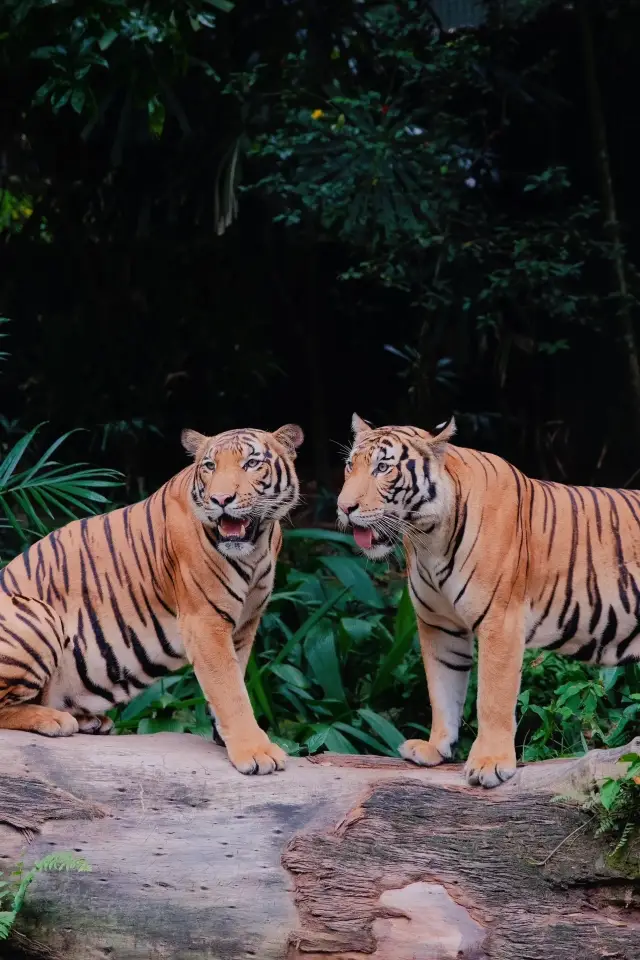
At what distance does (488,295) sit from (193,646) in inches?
156

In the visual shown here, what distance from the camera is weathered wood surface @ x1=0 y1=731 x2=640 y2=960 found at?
2.75 meters

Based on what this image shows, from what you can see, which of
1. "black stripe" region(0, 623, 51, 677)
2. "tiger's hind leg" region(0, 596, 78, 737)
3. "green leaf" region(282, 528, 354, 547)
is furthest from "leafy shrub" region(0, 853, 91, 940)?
"green leaf" region(282, 528, 354, 547)

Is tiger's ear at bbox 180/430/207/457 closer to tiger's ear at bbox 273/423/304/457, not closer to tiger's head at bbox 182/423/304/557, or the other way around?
tiger's head at bbox 182/423/304/557

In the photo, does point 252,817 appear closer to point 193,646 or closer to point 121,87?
point 193,646

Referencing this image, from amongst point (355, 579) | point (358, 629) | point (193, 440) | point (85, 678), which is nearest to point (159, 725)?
point (85, 678)

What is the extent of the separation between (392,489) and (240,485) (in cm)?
47

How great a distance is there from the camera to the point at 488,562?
3.18 metres

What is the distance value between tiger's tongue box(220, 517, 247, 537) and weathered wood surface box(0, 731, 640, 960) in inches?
28.9

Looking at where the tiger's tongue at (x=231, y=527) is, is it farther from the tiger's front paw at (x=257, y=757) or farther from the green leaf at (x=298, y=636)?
the green leaf at (x=298, y=636)

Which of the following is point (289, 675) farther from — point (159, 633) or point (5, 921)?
point (5, 921)

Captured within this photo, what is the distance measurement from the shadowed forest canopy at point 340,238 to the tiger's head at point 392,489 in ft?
10.8

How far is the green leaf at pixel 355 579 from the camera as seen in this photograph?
17.1ft

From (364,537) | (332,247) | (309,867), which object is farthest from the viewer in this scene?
(332,247)

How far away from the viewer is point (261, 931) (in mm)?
2783
